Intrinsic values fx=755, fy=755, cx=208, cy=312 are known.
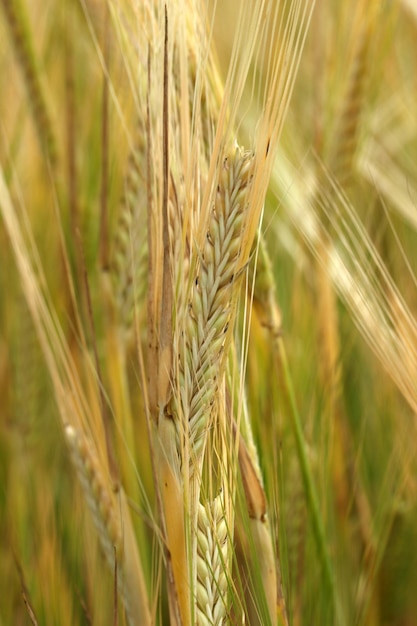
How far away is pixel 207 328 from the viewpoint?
433 millimetres

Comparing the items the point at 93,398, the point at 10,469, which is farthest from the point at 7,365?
the point at 93,398

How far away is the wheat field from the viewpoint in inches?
18.0

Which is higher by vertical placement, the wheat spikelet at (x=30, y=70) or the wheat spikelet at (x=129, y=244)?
the wheat spikelet at (x=30, y=70)

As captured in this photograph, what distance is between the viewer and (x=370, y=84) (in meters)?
0.81

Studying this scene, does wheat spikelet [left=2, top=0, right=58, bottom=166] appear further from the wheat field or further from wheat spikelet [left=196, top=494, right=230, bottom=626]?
wheat spikelet [left=196, top=494, right=230, bottom=626]

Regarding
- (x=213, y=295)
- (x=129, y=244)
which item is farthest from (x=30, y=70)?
(x=213, y=295)

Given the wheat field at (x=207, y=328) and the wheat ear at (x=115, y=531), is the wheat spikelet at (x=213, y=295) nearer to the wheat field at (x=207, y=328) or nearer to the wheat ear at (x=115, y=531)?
the wheat field at (x=207, y=328)

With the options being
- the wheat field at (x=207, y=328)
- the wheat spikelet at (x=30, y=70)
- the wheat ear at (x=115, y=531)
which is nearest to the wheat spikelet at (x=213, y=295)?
the wheat field at (x=207, y=328)

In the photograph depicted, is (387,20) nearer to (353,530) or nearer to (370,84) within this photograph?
(370,84)

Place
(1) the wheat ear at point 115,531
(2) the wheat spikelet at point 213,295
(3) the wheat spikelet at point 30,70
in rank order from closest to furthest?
(2) the wheat spikelet at point 213,295, (1) the wheat ear at point 115,531, (3) the wheat spikelet at point 30,70

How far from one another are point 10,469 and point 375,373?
18.0 inches

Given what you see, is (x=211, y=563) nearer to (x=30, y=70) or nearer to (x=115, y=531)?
(x=115, y=531)

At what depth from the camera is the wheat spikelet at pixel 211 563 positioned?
48cm

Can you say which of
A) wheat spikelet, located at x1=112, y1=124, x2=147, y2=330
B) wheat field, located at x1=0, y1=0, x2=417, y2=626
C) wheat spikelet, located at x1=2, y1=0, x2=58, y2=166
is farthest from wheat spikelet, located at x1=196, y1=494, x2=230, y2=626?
wheat spikelet, located at x1=2, y1=0, x2=58, y2=166
